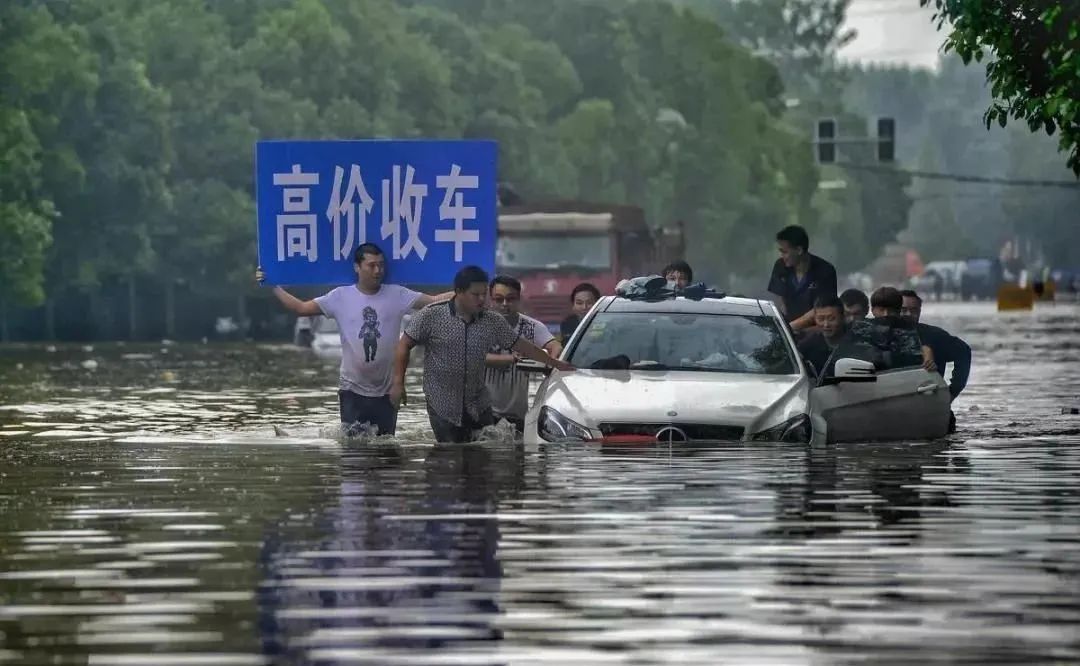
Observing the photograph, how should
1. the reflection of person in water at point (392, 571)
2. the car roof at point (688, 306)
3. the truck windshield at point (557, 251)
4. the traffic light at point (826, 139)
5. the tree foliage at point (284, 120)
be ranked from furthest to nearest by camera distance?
the traffic light at point (826, 139), the tree foliage at point (284, 120), the truck windshield at point (557, 251), the car roof at point (688, 306), the reflection of person in water at point (392, 571)

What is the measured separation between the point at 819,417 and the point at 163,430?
8.13 meters

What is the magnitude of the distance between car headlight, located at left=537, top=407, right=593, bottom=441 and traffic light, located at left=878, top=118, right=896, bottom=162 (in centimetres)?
5689

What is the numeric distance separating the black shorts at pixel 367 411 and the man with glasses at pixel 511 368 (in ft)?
2.80

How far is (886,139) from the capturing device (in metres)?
76.4

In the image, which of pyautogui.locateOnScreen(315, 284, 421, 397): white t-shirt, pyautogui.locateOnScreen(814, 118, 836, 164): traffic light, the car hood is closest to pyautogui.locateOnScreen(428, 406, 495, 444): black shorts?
pyautogui.locateOnScreen(315, 284, 421, 397): white t-shirt

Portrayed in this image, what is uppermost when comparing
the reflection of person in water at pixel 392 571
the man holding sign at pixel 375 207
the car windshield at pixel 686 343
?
the man holding sign at pixel 375 207

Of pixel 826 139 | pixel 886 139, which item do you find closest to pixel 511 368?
pixel 826 139

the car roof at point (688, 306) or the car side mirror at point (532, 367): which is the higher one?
the car roof at point (688, 306)

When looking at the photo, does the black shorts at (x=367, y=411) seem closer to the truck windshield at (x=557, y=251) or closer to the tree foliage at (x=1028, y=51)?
the tree foliage at (x=1028, y=51)

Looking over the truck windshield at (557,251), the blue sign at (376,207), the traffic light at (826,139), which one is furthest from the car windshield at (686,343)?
the traffic light at (826,139)

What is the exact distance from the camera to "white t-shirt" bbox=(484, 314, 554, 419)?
835 inches

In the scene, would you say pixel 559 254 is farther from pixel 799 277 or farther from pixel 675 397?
pixel 675 397

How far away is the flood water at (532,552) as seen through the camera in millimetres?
10586

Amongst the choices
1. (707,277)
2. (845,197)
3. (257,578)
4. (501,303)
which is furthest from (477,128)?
(257,578)
